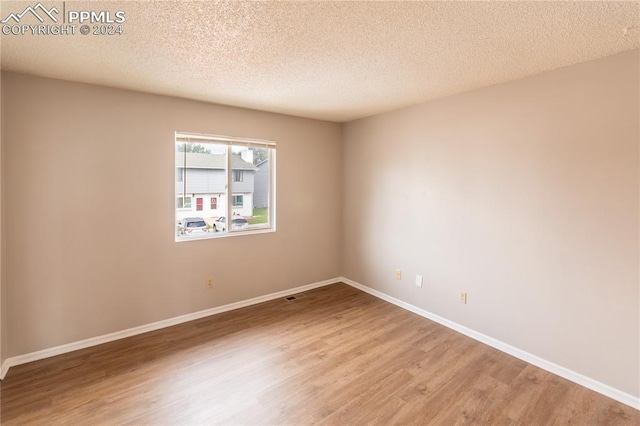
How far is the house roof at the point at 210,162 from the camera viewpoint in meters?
3.13

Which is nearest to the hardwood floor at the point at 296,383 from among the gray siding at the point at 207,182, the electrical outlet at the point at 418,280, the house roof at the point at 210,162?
the electrical outlet at the point at 418,280

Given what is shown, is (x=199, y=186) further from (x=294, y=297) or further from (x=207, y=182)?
(x=294, y=297)

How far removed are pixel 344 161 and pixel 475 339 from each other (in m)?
2.77

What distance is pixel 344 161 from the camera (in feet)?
14.2

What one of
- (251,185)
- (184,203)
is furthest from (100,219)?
(251,185)

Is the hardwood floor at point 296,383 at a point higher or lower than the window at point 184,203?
lower

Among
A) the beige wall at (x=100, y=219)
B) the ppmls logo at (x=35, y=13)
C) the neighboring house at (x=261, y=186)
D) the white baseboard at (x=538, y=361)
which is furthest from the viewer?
the neighboring house at (x=261, y=186)

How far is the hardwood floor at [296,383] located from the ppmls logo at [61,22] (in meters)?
2.37

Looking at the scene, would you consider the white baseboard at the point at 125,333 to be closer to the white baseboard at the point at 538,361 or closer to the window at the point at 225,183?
the window at the point at 225,183

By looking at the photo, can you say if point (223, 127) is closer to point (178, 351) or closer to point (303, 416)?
point (178, 351)

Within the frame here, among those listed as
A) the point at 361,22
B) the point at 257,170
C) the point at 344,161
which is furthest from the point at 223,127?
the point at 361,22

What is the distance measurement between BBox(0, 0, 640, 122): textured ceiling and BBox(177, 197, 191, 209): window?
108 centimetres

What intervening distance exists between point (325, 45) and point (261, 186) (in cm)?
212

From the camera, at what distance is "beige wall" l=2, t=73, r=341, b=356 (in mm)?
2334
